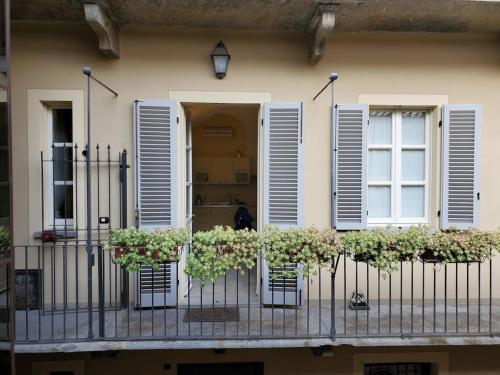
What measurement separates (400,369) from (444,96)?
3.64 m

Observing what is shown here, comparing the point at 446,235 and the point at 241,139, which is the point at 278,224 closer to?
the point at 446,235

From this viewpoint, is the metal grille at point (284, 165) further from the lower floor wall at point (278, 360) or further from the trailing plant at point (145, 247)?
the lower floor wall at point (278, 360)

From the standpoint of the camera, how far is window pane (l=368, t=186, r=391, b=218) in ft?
14.7

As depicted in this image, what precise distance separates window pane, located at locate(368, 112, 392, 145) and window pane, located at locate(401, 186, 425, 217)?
708mm

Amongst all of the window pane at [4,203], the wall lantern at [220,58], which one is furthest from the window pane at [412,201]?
the window pane at [4,203]

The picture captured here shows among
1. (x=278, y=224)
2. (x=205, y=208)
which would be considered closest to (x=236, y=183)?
(x=205, y=208)

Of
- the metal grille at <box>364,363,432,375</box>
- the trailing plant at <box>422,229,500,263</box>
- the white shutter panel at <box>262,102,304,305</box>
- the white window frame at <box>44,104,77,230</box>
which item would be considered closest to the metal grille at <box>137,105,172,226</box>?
the white window frame at <box>44,104,77,230</box>

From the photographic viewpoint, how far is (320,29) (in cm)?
380

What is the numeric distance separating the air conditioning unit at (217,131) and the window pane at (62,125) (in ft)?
16.0

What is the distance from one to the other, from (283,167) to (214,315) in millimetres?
1952

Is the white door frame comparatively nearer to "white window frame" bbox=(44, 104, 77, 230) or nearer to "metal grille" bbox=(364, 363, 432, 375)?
"white window frame" bbox=(44, 104, 77, 230)

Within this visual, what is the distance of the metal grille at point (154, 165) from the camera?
4031 mm

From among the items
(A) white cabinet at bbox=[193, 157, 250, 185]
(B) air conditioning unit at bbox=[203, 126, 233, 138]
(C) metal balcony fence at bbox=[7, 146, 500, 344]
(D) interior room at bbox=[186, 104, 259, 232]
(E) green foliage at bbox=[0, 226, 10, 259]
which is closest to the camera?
(E) green foliage at bbox=[0, 226, 10, 259]

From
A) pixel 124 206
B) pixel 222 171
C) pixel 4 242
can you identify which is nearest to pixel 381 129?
pixel 124 206
